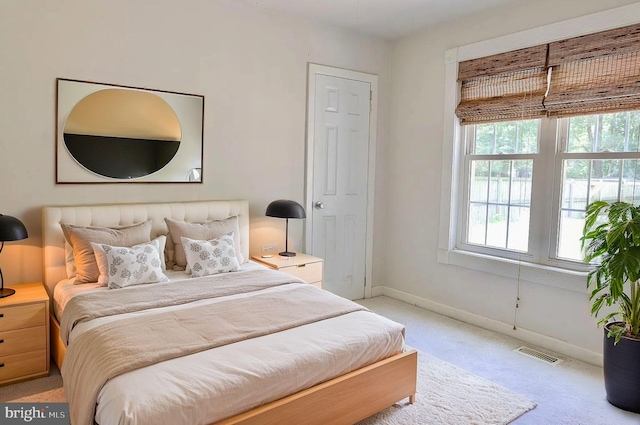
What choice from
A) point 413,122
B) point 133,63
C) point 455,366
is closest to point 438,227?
point 413,122

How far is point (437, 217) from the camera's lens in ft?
14.0

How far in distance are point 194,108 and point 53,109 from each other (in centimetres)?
97

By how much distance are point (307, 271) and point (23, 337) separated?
204cm

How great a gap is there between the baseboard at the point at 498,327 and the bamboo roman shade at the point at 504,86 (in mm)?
1739

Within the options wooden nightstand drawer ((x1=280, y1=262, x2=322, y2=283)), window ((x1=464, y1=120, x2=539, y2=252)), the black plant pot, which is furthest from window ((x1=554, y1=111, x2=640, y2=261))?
wooden nightstand drawer ((x1=280, y1=262, x2=322, y2=283))

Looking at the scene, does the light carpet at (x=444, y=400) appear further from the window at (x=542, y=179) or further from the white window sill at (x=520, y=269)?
the window at (x=542, y=179)

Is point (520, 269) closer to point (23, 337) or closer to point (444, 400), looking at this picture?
point (444, 400)

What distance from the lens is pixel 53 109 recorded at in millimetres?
2971

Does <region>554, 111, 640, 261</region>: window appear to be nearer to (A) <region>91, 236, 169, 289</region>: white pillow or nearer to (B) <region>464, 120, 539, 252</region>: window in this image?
(B) <region>464, 120, 539, 252</region>: window

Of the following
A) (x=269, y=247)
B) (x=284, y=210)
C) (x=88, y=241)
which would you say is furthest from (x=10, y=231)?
(x=269, y=247)

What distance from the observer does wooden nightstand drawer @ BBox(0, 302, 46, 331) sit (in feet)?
8.42

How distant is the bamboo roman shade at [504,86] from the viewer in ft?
11.3

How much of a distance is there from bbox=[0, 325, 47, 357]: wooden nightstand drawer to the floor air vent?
130 inches

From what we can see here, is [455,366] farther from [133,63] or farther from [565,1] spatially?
[133,63]
